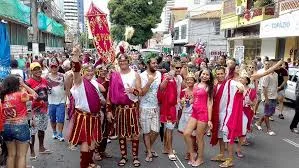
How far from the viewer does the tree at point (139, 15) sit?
50.2 m

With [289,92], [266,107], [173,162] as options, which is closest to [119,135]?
[173,162]

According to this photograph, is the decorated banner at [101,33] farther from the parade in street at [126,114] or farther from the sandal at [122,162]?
the sandal at [122,162]

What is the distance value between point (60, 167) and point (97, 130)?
1199 mm

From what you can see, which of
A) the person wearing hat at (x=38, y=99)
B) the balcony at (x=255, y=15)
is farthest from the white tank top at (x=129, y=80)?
the balcony at (x=255, y=15)

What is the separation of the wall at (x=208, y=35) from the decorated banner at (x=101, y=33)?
37634 millimetres

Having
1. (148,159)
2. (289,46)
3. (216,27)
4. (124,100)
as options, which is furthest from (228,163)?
(216,27)

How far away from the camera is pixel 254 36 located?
2864cm

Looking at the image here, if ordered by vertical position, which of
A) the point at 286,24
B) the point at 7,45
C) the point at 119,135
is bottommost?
the point at 119,135

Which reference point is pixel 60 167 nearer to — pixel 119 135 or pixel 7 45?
pixel 119 135

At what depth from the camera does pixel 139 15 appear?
50688 millimetres

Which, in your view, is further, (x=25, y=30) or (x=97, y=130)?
(x=25, y=30)

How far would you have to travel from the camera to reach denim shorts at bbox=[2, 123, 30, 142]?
5.64m

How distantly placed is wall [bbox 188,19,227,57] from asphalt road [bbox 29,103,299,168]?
3636 cm

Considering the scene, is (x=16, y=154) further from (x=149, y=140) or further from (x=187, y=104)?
(x=187, y=104)
